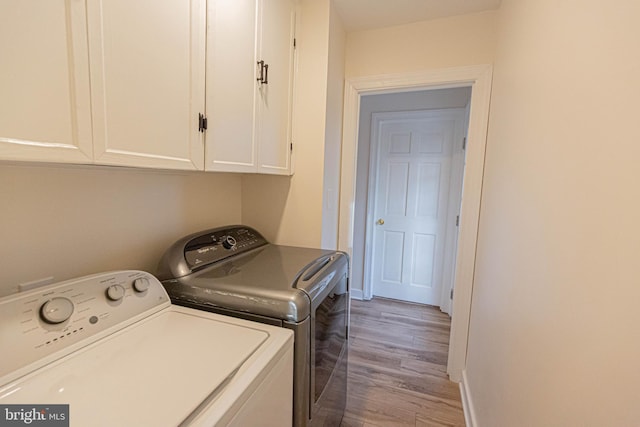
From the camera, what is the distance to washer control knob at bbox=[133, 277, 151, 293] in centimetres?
97

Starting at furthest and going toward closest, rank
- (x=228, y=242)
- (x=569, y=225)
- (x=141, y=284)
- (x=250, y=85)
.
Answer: (x=228, y=242)
(x=250, y=85)
(x=141, y=284)
(x=569, y=225)

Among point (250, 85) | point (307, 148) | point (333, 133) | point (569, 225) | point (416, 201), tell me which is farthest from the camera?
point (416, 201)

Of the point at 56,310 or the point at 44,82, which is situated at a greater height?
the point at 44,82

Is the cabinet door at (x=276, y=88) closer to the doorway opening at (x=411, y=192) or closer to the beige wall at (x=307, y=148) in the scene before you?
the beige wall at (x=307, y=148)

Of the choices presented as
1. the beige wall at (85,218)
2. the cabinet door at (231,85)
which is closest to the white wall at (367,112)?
the cabinet door at (231,85)

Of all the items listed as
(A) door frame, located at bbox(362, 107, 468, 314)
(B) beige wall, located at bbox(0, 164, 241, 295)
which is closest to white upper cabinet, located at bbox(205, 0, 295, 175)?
(B) beige wall, located at bbox(0, 164, 241, 295)

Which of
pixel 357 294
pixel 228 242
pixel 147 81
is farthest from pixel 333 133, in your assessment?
pixel 357 294

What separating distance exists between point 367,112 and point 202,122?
2491 mm

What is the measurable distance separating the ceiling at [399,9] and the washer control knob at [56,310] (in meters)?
1.95

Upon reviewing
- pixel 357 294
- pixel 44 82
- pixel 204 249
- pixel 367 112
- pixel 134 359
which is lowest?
pixel 357 294

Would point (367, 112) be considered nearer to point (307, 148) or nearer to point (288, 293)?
point (307, 148)

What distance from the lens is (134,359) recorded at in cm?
72

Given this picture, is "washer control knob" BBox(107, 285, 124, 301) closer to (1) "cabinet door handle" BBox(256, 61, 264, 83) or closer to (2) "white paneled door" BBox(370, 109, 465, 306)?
(1) "cabinet door handle" BBox(256, 61, 264, 83)

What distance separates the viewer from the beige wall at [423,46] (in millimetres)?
1797
